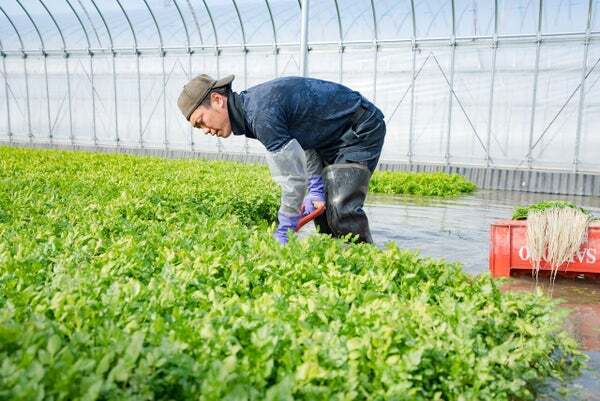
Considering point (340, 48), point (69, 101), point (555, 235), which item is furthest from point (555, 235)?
point (69, 101)

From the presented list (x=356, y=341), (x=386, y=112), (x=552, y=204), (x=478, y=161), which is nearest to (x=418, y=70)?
(x=386, y=112)

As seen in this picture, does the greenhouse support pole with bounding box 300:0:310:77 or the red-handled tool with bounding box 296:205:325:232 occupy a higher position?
the greenhouse support pole with bounding box 300:0:310:77

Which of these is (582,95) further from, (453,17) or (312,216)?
(312,216)

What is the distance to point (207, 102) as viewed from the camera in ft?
13.0

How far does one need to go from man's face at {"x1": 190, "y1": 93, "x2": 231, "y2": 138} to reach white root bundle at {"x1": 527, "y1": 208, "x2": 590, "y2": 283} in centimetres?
260

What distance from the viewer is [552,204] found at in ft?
18.7

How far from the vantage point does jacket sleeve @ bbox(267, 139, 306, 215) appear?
3.80 m

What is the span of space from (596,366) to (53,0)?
21.0 metres

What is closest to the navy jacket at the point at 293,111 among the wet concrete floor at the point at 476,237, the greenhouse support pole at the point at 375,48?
the wet concrete floor at the point at 476,237

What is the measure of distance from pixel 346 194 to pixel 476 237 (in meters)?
3.69

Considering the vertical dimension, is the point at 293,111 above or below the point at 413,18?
below

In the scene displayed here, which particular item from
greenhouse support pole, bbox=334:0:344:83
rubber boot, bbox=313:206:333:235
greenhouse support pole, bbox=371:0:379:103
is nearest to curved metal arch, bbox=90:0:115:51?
greenhouse support pole, bbox=334:0:344:83

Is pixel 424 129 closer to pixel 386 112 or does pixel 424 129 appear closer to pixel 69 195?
pixel 386 112

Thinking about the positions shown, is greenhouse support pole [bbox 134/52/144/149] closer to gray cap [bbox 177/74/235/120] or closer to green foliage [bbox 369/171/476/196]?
green foliage [bbox 369/171/476/196]
